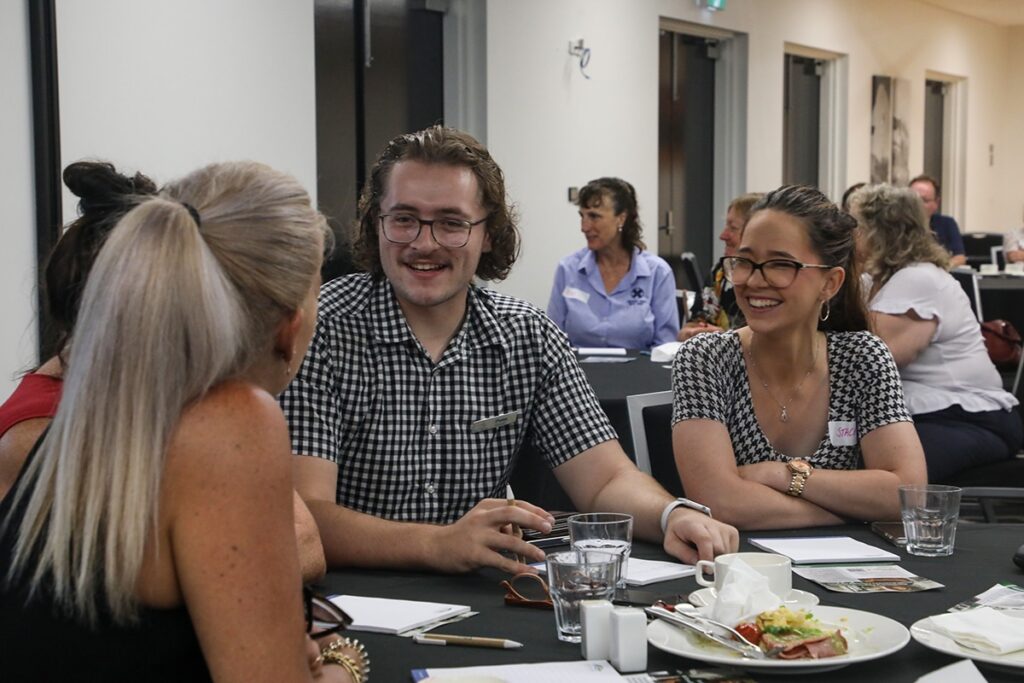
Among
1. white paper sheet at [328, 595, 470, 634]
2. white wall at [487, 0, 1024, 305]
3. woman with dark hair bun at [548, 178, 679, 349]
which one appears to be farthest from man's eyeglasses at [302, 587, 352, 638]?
white wall at [487, 0, 1024, 305]

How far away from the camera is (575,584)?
1.54 meters

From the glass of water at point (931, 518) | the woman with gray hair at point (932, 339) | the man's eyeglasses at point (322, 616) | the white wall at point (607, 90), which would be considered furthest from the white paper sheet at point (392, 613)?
the white wall at point (607, 90)

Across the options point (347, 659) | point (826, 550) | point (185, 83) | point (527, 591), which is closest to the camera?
point (347, 659)

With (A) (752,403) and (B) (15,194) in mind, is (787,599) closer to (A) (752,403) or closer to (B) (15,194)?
(A) (752,403)

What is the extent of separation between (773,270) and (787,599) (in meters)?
1.01

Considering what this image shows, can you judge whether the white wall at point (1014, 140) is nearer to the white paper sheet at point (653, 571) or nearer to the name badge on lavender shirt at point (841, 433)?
the name badge on lavender shirt at point (841, 433)

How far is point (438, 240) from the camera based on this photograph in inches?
94.1

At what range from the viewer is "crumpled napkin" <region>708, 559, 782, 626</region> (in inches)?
58.8

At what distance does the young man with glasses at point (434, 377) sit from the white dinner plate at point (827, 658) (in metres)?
0.65

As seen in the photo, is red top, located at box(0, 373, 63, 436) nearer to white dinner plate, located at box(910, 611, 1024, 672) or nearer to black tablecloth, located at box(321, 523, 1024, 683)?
black tablecloth, located at box(321, 523, 1024, 683)

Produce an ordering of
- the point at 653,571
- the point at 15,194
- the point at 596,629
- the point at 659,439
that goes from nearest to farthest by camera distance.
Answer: the point at 596,629 → the point at 653,571 → the point at 659,439 → the point at 15,194

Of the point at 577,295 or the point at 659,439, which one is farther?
the point at 577,295

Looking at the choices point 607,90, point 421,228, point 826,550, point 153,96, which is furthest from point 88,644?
point 607,90

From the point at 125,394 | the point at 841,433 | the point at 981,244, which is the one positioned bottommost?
the point at 841,433
